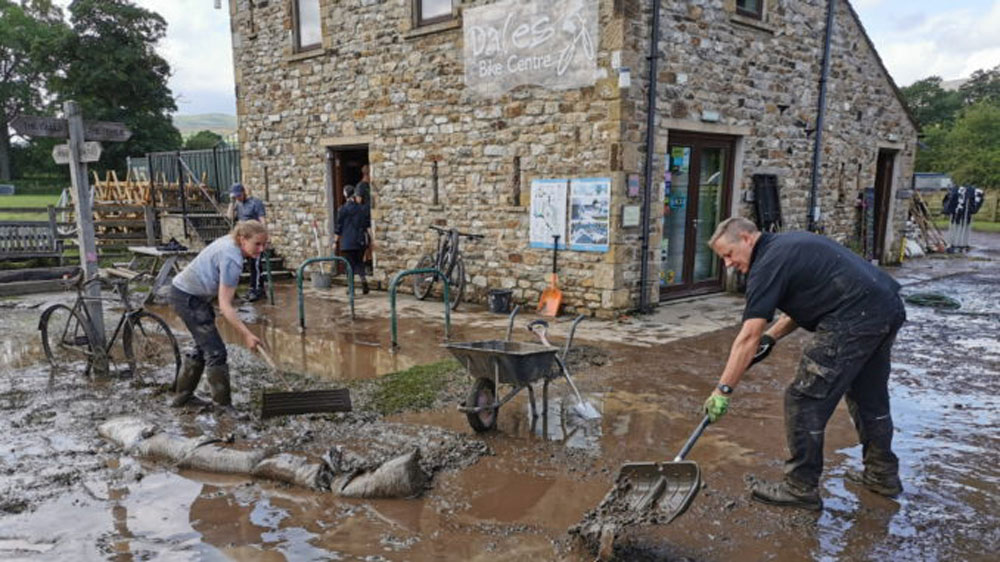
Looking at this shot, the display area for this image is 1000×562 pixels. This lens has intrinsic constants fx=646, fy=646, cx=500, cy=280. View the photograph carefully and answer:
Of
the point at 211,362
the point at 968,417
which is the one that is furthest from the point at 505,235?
the point at 968,417

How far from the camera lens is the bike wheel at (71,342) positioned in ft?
21.0

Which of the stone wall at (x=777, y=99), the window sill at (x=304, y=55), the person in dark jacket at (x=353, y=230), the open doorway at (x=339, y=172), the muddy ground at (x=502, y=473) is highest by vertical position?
the window sill at (x=304, y=55)

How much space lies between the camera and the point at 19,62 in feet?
170

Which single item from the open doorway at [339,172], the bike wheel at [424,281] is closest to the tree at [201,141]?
the open doorway at [339,172]

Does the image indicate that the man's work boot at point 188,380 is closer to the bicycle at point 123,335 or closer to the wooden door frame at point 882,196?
the bicycle at point 123,335

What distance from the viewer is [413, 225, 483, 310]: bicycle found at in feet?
31.6

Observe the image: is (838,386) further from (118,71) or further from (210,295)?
(118,71)

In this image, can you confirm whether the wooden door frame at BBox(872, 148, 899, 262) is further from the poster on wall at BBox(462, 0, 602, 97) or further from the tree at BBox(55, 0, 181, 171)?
the tree at BBox(55, 0, 181, 171)

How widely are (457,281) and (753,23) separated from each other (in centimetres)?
599

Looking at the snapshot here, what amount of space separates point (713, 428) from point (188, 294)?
435cm

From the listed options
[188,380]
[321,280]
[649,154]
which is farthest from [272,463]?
[321,280]

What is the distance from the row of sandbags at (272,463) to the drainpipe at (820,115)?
33.6ft

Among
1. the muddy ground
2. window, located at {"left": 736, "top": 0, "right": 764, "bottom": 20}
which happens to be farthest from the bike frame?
window, located at {"left": 736, "top": 0, "right": 764, "bottom": 20}

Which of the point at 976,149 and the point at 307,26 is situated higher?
the point at 307,26
